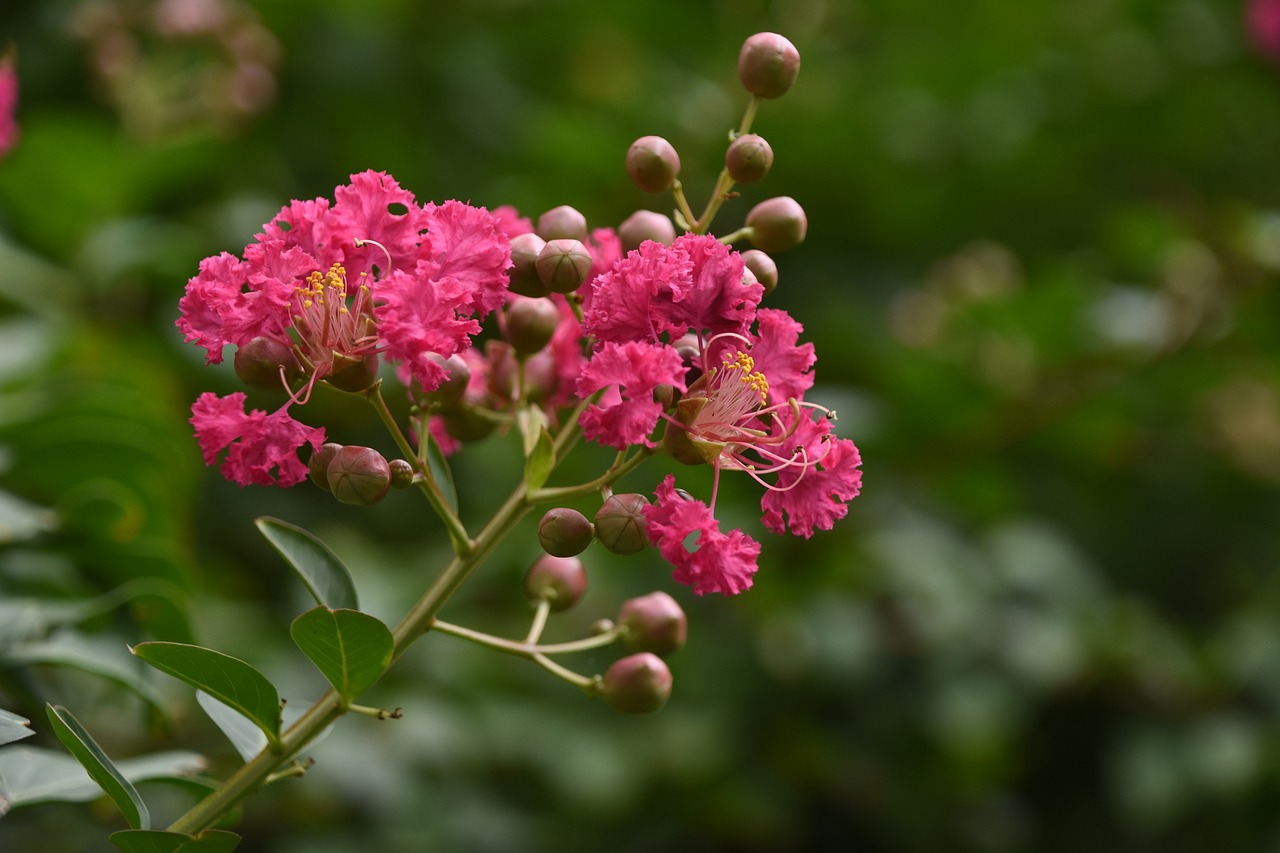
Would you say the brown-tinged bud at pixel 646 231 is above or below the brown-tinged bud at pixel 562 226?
above

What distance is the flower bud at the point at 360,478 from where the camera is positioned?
1124mm

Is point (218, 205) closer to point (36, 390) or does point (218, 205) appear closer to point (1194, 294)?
point (36, 390)

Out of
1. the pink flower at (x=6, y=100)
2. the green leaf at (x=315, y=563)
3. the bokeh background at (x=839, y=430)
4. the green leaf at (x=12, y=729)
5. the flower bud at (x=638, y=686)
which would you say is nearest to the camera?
the green leaf at (x=12, y=729)

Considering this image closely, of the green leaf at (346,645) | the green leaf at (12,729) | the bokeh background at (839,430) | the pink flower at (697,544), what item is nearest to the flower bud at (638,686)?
the pink flower at (697,544)

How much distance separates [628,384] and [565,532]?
148 millimetres

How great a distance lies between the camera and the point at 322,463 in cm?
116

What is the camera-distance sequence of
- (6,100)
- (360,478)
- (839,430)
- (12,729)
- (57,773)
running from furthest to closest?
(839,430), (6,100), (57,773), (360,478), (12,729)

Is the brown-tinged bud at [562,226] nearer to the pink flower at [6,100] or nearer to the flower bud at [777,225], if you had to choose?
the flower bud at [777,225]

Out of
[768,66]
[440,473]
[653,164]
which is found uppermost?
[768,66]

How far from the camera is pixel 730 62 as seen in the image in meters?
4.01

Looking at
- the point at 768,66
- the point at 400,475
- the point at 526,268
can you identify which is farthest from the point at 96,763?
the point at 768,66

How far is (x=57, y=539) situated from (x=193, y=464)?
2.34ft

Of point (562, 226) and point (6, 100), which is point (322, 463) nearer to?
point (562, 226)

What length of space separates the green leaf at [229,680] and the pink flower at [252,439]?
6.1 inches
